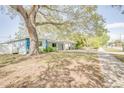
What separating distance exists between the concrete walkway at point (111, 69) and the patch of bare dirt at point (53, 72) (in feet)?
0.35

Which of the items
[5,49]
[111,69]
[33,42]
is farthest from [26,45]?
[111,69]

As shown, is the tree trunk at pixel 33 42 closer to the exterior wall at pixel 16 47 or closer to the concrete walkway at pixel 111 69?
the exterior wall at pixel 16 47

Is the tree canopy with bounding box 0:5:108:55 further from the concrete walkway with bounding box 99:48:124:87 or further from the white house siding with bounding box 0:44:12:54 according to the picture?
the white house siding with bounding box 0:44:12:54

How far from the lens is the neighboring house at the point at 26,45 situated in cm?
341

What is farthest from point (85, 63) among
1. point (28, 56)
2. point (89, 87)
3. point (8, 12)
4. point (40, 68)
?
point (8, 12)

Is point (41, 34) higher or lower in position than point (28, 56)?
higher

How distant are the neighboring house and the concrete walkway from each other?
0.64 metres

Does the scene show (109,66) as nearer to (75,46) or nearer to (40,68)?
(75,46)

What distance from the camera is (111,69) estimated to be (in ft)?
10.8

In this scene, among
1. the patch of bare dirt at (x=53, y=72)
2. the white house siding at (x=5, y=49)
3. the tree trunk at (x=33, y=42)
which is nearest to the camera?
the patch of bare dirt at (x=53, y=72)

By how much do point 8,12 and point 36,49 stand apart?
2.84 feet

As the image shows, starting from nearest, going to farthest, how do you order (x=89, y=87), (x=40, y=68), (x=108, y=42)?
(x=89, y=87) < (x=40, y=68) < (x=108, y=42)

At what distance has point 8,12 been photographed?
11.0 feet

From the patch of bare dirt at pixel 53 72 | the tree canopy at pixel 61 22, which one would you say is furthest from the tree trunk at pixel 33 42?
the patch of bare dirt at pixel 53 72
